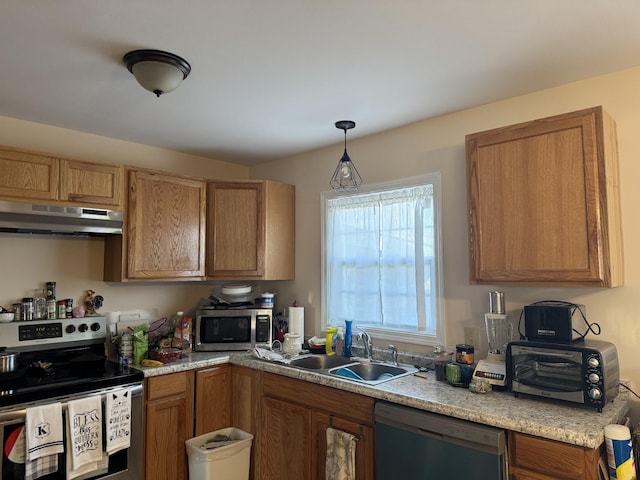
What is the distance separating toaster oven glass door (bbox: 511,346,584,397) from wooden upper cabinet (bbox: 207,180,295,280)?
74.5 inches

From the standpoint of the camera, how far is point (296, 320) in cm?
322

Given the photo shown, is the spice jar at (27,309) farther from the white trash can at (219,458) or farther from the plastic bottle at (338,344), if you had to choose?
the plastic bottle at (338,344)

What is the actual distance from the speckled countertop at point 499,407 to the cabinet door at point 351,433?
0.19m

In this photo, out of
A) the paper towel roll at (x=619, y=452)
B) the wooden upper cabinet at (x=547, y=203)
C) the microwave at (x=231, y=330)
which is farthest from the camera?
the microwave at (x=231, y=330)

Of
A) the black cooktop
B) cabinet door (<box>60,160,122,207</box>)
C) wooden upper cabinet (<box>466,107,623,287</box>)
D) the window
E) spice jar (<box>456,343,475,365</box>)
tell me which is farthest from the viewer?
the window

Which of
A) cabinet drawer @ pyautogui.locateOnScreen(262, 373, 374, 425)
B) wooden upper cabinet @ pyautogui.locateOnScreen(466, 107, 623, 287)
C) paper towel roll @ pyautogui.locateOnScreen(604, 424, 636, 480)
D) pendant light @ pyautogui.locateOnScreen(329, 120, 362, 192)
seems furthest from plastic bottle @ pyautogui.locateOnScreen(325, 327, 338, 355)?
paper towel roll @ pyautogui.locateOnScreen(604, 424, 636, 480)

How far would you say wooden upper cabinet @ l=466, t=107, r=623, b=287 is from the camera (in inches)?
73.4

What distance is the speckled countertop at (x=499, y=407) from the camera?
163 cm

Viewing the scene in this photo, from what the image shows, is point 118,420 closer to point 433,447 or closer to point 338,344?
point 338,344

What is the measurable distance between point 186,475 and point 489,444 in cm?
193

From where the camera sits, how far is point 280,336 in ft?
11.0

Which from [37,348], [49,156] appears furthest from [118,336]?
[49,156]

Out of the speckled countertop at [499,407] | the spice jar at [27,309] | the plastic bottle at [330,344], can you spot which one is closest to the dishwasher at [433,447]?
the speckled countertop at [499,407]

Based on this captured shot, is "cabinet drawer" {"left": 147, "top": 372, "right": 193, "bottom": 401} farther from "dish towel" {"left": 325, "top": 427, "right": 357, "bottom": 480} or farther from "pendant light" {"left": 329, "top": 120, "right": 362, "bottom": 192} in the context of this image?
"pendant light" {"left": 329, "top": 120, "right": 362, "bottom": 192}
